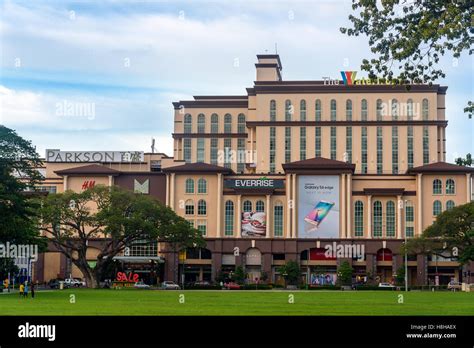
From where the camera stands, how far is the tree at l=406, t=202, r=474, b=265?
110m

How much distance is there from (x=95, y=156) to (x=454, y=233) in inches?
2535

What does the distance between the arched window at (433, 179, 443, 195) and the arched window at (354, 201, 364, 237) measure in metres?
11.8

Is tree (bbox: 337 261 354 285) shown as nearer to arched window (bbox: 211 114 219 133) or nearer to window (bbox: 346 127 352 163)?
window (bbox: 346 127 352 163)

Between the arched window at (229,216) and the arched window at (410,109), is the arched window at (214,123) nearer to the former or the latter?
the arched window at (229,216)

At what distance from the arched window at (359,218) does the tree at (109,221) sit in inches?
1435

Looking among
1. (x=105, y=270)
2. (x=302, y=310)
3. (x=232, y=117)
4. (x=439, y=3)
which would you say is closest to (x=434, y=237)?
(x=105, y=270)

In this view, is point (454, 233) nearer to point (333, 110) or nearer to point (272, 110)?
point (333, 110)

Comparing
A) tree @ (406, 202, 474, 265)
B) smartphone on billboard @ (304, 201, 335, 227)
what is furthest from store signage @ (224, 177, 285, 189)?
tree @ (406, 202, 474, 265)

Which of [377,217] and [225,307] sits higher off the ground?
[377,217]

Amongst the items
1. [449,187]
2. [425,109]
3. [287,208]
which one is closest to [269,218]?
[287,208]

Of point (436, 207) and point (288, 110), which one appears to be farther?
point (288, 110)

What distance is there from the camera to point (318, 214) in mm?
132750

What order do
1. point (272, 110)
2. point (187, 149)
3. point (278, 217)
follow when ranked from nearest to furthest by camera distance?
point (278, 217) < point (272, 110) < point (187, 149)
